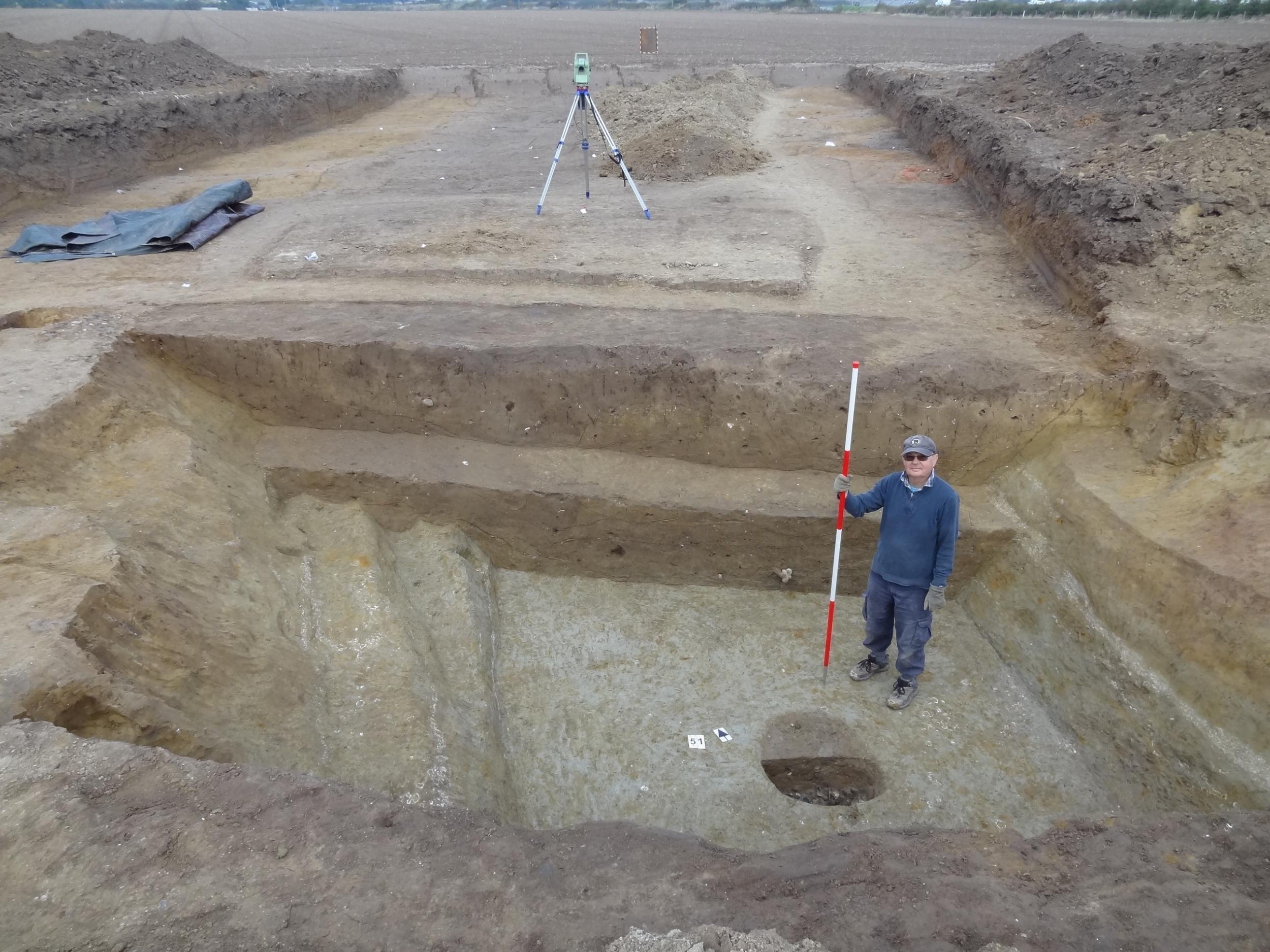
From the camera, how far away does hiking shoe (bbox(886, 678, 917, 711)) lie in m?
4.78

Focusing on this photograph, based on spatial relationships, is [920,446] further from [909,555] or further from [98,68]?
[98,68]

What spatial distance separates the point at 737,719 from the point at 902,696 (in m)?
1.04

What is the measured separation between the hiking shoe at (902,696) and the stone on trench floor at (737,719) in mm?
47

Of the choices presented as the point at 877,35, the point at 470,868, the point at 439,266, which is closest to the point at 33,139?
the point at 439,266

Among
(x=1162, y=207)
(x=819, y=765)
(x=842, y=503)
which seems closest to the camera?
(x=842, y=503)

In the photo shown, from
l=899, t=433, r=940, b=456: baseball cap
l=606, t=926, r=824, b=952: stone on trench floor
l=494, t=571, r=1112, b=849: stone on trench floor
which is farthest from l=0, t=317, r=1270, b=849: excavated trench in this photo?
l=606, t=926, r=824, b=952: stone on trench floor

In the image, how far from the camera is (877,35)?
28.8m

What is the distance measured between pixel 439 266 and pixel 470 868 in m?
5.86

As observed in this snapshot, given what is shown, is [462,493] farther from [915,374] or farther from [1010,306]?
[1010,306]

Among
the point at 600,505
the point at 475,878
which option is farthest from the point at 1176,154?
the point at 475,878

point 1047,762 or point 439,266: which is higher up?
point 439,266

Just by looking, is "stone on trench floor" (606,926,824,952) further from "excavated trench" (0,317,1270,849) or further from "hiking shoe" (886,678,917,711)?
"hiking shoe" (886,678,917,711)

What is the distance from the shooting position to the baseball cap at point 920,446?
3850mm

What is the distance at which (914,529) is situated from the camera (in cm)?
411
